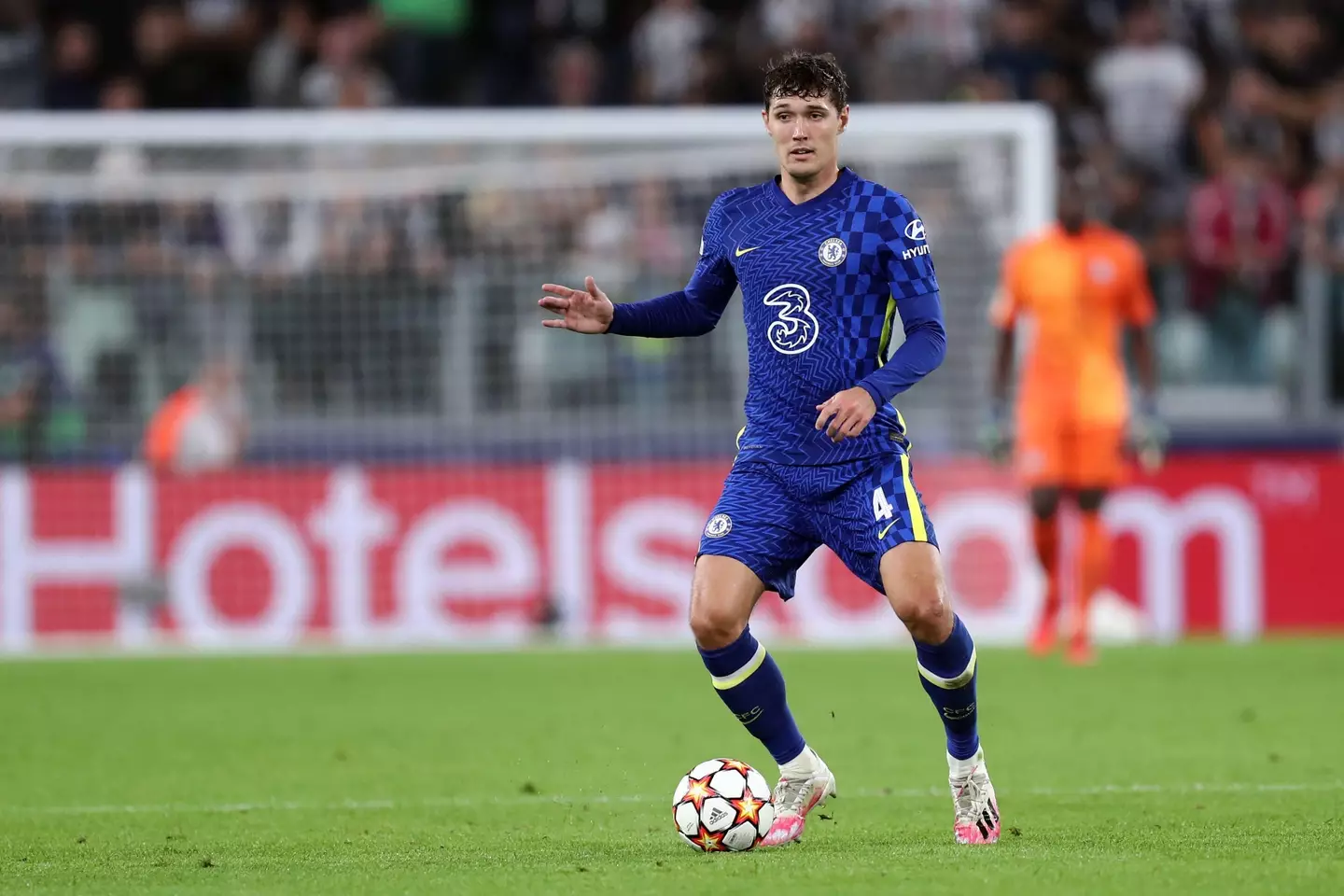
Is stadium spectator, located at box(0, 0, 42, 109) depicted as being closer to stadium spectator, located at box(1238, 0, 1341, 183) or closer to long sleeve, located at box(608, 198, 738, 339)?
stadium spectator, located at box(1238, 0, 1341, 183)

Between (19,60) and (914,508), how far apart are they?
1333 cm

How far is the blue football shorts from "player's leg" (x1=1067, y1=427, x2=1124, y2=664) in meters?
6.05

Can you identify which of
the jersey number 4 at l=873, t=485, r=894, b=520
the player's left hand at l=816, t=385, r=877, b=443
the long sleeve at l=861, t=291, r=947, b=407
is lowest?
the jersey number 4 at l=873, t=485, r=894, b=520

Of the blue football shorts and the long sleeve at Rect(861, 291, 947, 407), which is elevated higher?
the long sleeve at Rect(861, 291, 947, 407)

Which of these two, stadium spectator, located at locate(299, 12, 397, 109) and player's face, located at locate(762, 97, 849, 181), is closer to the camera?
player's face, located at locate(762, 97, 849, 181)

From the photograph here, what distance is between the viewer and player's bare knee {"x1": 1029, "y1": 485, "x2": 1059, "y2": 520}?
12.0 metres

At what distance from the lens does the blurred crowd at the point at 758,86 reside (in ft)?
50.1

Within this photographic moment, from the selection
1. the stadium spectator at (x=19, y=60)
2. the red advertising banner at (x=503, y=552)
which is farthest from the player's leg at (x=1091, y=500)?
the stadium spectator at (x=19, y=60)

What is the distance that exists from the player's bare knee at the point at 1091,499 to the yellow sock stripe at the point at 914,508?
6075 mm

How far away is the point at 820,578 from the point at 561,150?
3.63 m

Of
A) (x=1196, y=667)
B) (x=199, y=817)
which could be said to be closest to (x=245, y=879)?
(x=199, y=817)

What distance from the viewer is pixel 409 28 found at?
725 inches

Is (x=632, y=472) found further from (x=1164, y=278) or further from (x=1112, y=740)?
(x=1112, y=740)

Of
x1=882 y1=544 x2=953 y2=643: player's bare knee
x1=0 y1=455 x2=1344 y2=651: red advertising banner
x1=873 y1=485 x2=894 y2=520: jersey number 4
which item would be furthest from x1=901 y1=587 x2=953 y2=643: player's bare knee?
x1=0 y1=455 x2=1344 y2=651: red advertising banner
